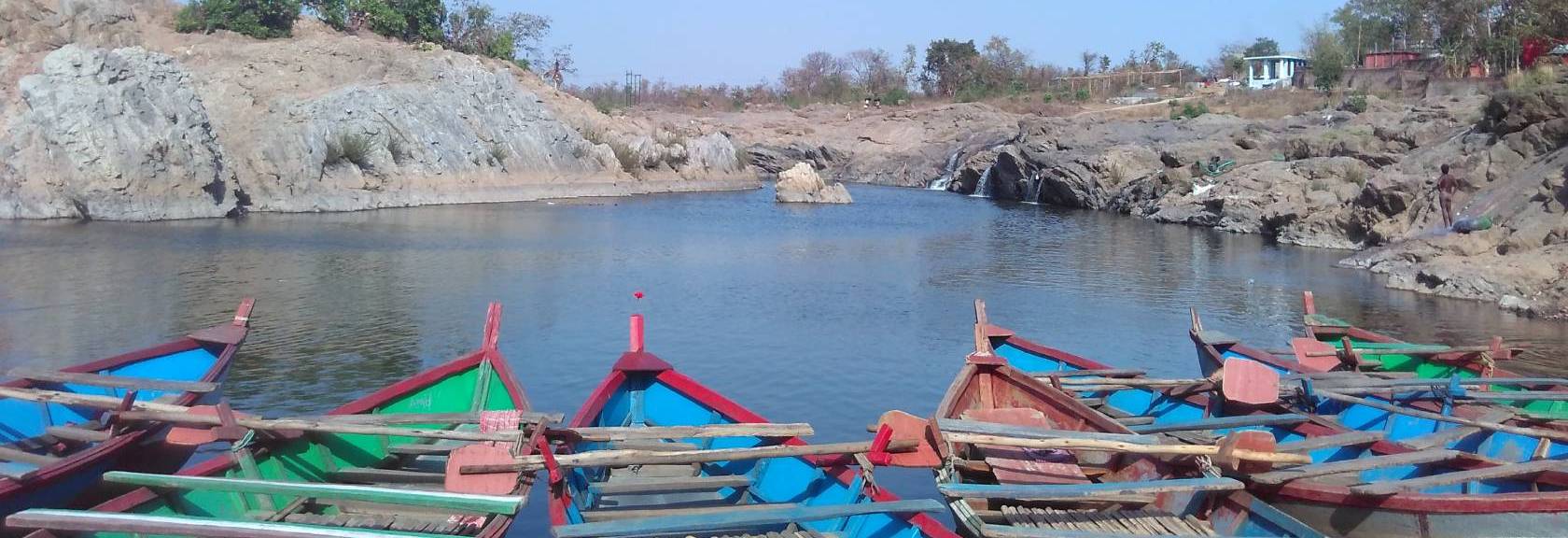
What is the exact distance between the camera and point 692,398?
32.8 feet

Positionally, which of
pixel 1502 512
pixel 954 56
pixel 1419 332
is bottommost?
pixel 1419 332

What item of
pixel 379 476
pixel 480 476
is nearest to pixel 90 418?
pixel 379 476

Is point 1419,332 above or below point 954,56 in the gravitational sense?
below

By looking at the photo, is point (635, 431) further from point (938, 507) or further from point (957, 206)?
point (957, 206)

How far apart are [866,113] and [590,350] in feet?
246

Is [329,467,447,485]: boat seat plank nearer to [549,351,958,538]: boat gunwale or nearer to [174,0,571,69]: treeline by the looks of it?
[549,351,958,538]: boat gunwale

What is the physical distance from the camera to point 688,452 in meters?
8.24

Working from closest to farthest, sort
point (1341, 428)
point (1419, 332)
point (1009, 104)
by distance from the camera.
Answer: point (1341, 428) < point (1419, 332) < point (1009, 104)

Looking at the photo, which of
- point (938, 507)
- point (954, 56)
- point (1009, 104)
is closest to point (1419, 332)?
point (938, 507)

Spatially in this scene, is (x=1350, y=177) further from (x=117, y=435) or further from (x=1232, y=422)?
(x=117, y=435)

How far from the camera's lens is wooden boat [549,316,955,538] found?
727cm

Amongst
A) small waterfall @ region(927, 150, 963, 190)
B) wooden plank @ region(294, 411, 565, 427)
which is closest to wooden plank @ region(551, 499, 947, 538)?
wooden plank @ region(294, 411, 565, 427)

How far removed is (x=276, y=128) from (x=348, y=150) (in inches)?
101

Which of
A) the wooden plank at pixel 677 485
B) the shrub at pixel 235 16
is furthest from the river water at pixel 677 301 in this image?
the shrub at pixel 235 16
